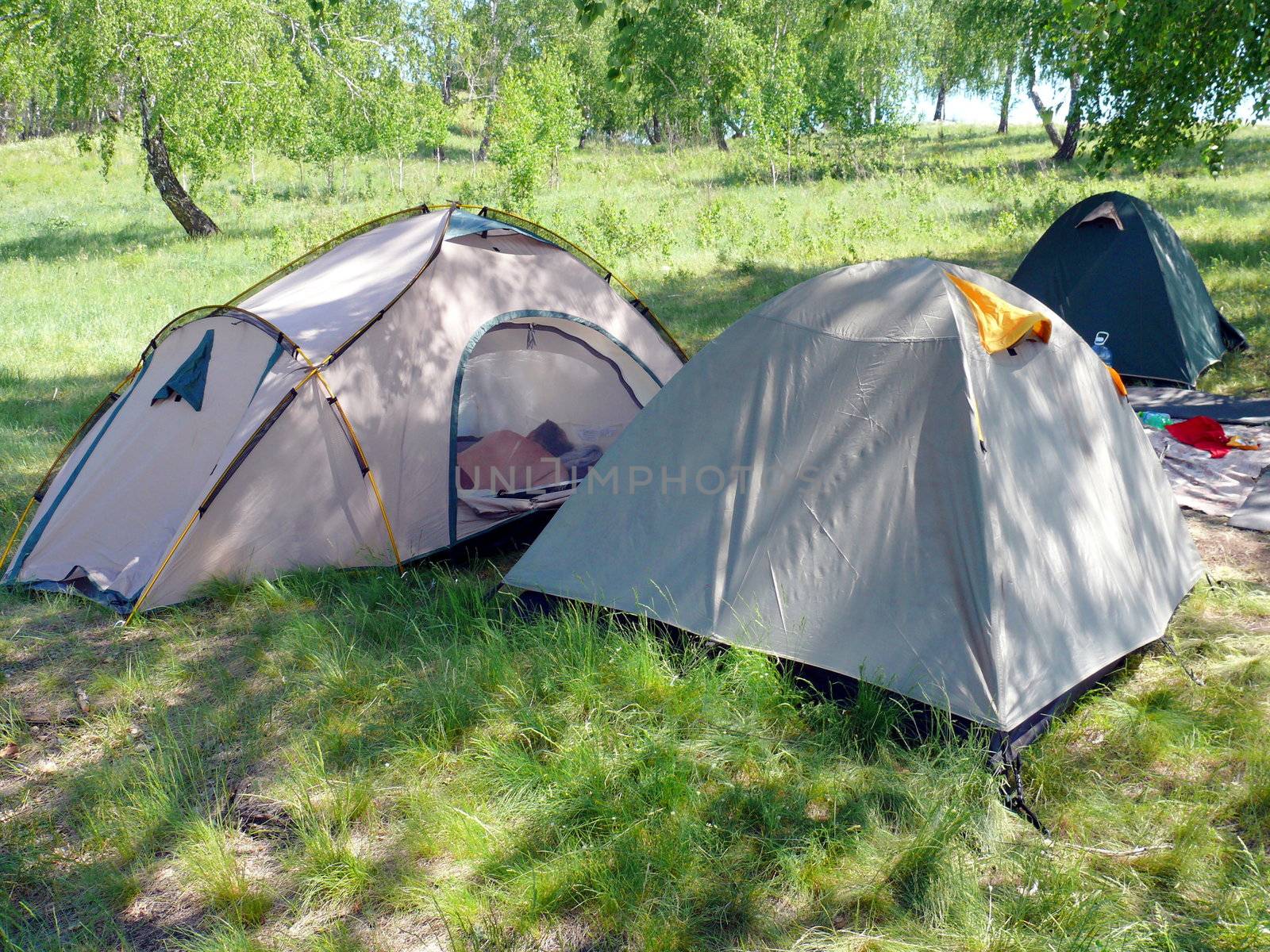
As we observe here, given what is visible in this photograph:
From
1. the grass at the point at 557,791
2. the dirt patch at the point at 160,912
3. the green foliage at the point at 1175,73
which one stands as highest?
the green foliage at the point at 1175,73

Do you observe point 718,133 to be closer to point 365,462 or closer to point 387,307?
point 387,307

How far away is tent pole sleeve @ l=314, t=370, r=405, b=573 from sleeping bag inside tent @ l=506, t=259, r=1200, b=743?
1.02 meters

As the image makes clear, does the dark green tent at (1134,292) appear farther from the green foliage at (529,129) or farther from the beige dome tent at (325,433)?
the green foliage at (529,129)

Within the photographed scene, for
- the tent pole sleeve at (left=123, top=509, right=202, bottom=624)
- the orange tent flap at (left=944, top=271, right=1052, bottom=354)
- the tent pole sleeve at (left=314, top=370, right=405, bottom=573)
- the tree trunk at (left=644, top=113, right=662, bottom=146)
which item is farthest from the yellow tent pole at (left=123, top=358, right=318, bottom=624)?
the tree trunk at (left=644, top=113, right=662, bottom=146)

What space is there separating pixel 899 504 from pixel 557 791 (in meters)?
1.50

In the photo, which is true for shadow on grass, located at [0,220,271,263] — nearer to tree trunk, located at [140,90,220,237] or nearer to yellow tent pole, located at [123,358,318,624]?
tree trunk, located at [140,90,220,237]

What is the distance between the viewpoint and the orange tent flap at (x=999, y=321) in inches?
136

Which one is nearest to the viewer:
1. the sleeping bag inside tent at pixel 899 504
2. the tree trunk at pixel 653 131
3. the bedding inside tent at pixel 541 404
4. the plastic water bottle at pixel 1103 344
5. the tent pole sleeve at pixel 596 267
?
the sleeping bag inside tent at pixel 899 504

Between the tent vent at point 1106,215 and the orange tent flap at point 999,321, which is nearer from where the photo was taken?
the orange tent flap at point 999,321

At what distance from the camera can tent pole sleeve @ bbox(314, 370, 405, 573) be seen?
461 cm

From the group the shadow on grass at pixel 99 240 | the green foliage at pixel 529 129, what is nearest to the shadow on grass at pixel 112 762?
the green foliage at pixel 529 129

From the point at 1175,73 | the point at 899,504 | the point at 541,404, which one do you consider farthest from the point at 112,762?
the point at 1175,73

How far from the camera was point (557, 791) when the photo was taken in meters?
2.95

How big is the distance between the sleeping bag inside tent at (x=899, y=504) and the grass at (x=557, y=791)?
197 mm
